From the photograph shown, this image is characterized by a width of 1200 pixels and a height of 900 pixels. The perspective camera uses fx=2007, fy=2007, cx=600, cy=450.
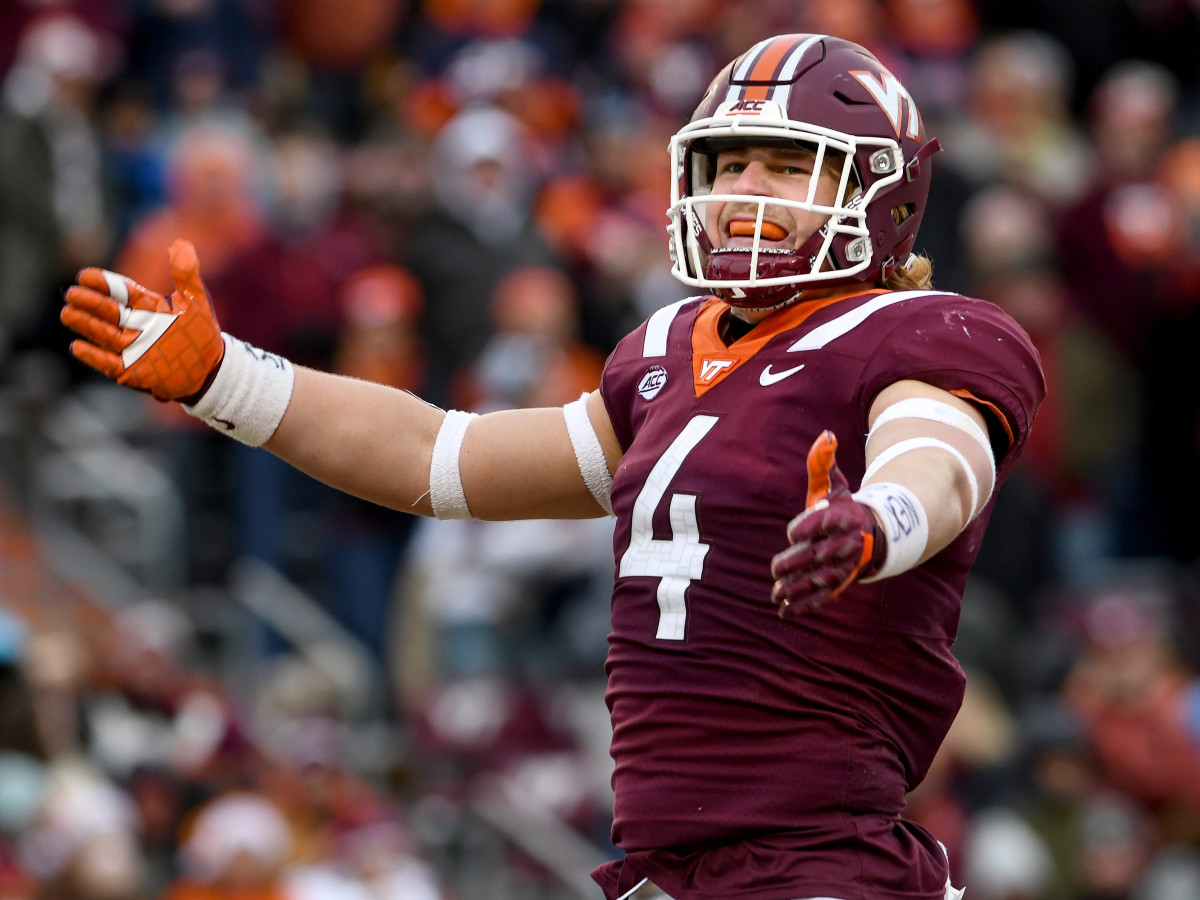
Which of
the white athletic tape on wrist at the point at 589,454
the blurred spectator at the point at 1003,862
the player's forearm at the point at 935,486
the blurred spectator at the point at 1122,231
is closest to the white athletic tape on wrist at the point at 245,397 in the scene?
the white athletic tape on wrist at the point at 589,454

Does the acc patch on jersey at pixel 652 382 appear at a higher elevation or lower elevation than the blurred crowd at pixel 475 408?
higher

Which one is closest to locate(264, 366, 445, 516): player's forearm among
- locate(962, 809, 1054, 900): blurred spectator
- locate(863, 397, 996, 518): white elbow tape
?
locate(863, 397, 996, 518): white elbow tape

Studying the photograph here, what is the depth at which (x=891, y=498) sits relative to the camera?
2785mm

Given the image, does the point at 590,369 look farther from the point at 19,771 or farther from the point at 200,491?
the point at 19,771

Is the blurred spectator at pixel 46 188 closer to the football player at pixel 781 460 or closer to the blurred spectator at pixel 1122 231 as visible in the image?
the blurred spectator at pixel 1122 231

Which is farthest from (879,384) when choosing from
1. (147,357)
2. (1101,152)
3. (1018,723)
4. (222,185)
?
(1101,152)

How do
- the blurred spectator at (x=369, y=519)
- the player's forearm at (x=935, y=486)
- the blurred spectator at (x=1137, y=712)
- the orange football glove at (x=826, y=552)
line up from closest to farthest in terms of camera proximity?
the orange football glove at (x=826, y=552)
the player's forearm at (x=935, y=486)
the blurred spectator at (x=1137, y=712)
the blurred spectator at (x=369, y=519)

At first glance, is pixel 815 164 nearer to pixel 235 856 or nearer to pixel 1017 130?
pixel 235 856

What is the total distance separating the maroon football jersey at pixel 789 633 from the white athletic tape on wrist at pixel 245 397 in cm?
76

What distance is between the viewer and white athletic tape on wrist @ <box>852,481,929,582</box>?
273cm

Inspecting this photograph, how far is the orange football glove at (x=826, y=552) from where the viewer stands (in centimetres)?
262

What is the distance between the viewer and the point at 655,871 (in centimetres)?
325

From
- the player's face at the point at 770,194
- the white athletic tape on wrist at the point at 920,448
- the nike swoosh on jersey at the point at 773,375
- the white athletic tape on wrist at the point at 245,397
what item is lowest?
the white athletic tape on wrist at the point at 245,397

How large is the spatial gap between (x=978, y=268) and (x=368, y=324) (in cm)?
283
